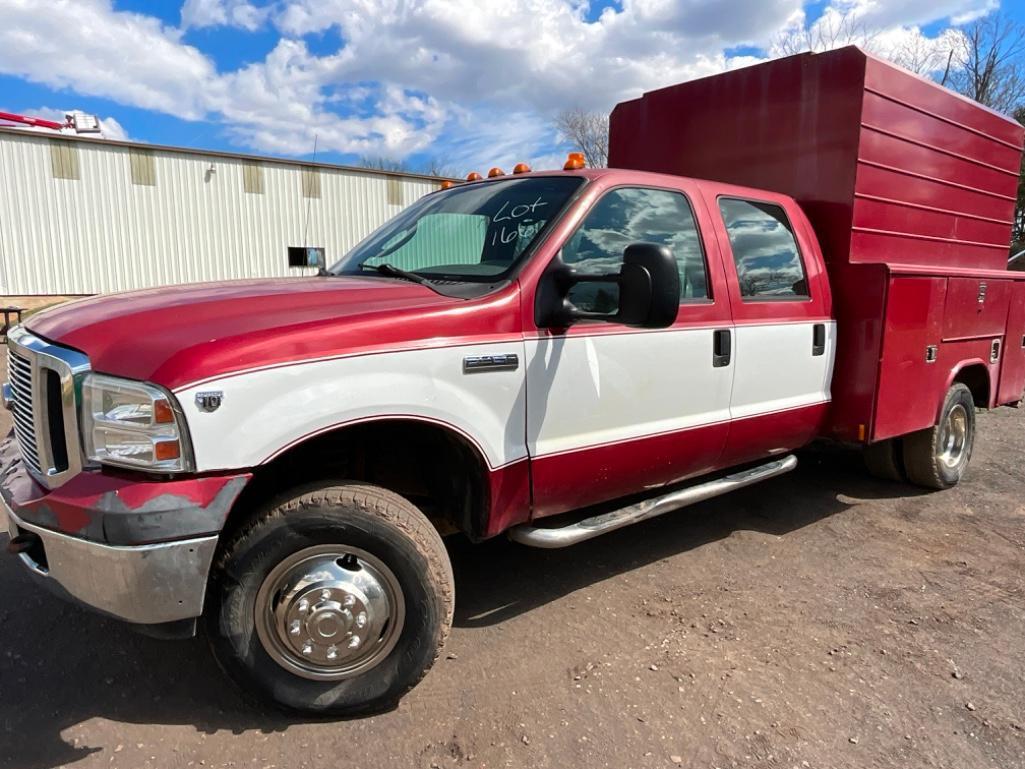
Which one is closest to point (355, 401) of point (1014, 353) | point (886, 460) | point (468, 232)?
point (468, 232)

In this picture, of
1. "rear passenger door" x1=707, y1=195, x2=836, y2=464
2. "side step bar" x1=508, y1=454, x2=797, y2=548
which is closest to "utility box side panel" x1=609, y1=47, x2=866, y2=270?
"rear passenger door" x1=707, y1=195, x2=836, y2=464

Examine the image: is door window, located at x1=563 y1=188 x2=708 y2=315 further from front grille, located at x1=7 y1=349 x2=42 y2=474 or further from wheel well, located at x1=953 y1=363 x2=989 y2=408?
wheel well, located at x1=953 y1=363 x2=989 y2=408

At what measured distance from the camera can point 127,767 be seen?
2.27m

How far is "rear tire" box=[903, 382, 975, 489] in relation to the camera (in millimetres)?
5008

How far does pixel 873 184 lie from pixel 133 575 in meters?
4.43

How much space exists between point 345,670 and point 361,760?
0.99 feet

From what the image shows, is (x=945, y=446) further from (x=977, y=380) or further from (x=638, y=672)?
(x=638, y=672)

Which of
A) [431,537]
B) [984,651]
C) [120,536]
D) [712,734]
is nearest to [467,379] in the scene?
[431,537]

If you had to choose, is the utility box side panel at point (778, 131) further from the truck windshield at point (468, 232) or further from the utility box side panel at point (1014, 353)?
the utility box side panel at point (1014, 353)

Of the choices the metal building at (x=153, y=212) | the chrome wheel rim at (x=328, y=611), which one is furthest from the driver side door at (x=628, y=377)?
the metal building at (x=153, y=212)

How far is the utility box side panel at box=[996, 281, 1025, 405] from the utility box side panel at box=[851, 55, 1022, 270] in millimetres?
348

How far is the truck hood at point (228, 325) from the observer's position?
82.8 inches

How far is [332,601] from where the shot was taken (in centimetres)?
242

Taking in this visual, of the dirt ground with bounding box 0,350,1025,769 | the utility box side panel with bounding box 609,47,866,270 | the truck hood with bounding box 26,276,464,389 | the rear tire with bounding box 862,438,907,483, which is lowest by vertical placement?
the dirt ground with bounding box 0,350,1025,769
